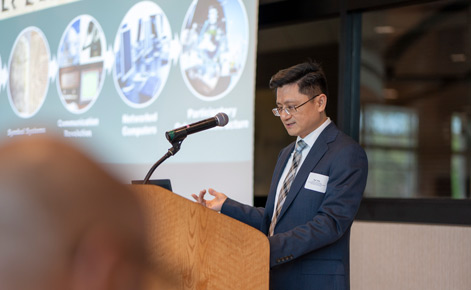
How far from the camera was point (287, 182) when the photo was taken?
2.42 m

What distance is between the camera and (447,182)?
13.0 feet

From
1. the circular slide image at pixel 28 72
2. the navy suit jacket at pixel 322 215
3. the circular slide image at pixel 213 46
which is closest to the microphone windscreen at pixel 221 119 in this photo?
the navy suit jacket at pixel 322 215

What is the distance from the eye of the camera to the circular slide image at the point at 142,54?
4.39 m

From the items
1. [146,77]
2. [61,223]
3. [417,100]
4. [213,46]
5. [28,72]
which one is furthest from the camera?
[28,72]

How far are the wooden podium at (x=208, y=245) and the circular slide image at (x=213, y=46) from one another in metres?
2.27

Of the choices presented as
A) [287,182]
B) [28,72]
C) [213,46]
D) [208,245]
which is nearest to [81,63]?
[28,72]

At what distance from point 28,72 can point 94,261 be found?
17.6 ft

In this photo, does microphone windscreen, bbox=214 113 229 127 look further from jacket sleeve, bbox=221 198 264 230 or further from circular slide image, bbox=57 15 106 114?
circular slide image, bbox=57 15 106 114

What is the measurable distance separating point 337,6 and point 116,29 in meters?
1.70

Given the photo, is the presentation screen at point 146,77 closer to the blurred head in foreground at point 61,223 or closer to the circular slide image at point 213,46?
the circular slide image at point 213,46

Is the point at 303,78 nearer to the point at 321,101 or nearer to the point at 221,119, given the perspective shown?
the point at 321,101

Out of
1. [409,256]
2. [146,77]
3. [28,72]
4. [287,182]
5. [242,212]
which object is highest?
[28,72]

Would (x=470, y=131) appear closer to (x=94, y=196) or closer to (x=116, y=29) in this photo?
(x=116, y=29)

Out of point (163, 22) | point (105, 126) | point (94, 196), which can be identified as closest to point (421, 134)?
point (163, 22)
